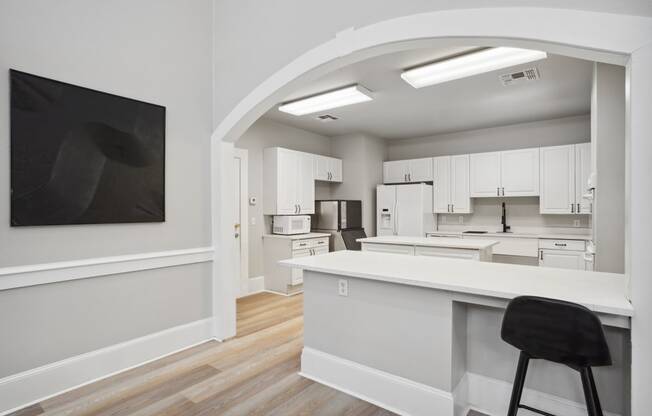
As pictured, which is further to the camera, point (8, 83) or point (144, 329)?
point (144, 329)

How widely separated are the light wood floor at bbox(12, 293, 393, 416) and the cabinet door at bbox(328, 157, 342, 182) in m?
3.71

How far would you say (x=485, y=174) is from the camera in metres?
5.83

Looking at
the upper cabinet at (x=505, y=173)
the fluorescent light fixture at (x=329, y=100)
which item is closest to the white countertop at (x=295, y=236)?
the fluorescent light fixture at (x=329, y=100)

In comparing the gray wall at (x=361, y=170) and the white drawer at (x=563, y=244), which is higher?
the gray wall at (x=361, y=170)

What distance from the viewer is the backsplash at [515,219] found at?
5.45 m

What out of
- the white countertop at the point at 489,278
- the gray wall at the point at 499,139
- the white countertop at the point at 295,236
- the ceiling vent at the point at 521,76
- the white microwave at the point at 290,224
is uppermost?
the ceiling vent at the point at 521,76

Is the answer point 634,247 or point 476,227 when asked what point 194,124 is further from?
point 476,227

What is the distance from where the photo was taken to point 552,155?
206 inches

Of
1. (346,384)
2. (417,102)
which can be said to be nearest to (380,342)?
(346,384)

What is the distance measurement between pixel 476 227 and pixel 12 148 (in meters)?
6.25

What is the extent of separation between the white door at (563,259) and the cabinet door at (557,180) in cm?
64

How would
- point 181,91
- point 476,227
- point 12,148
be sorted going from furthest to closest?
point 476,227 < point 181,91 < point 12,148

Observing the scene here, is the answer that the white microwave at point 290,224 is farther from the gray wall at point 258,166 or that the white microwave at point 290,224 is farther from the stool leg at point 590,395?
the stool leg at point 590,395

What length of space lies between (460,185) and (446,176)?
→ 0.29 m
